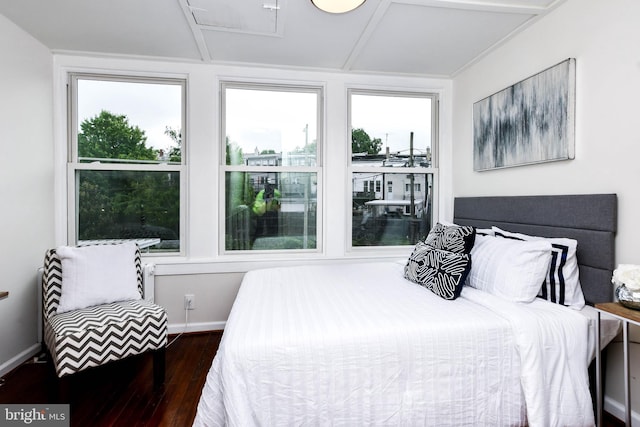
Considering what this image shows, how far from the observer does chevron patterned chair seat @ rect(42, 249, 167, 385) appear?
1.71 metres

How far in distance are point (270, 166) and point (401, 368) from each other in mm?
2182

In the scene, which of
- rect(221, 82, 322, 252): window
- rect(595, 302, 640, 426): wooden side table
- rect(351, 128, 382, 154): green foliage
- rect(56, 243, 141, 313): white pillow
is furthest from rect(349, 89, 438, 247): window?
rect(56, 243, 141, 313): white pillow

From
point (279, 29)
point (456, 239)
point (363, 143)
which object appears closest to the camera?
point (456, 239)

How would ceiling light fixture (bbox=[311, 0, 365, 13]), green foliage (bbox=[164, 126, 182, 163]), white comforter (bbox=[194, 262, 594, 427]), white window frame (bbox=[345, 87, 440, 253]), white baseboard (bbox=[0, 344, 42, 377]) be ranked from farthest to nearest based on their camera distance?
white window frame (bbox=[345, 87, 440, 253]), green foliage (bbox=[164, 126, 182, 163]), white baseboard (bbox=[0, 344, 42, 377]), ceiling light fixture (bbox=[311, 0, 365, 13]), white comforter (bbox=[194, 262, 594, 427])

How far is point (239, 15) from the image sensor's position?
2082 millimetres

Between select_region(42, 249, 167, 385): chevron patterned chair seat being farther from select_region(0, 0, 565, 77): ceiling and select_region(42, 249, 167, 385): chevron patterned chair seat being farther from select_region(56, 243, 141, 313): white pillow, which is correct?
select_region(0, 0, 565, 77): ceiling

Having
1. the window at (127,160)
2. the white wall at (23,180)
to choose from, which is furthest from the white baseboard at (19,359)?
the window at (127,160)

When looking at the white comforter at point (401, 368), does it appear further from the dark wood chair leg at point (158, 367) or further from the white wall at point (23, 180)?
the white wall at point (23, 180)

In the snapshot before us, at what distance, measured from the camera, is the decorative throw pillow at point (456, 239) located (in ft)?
6.74

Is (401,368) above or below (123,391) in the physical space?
above

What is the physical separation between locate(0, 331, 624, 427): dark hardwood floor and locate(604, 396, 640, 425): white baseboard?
3cm

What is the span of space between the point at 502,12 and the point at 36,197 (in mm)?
3740

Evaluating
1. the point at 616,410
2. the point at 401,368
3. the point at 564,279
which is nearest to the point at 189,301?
the point at 401,368

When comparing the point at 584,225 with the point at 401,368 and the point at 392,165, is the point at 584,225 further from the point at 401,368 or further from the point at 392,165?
the point at 392,165
